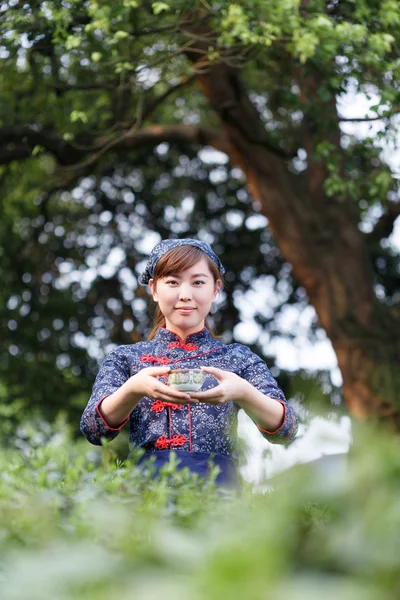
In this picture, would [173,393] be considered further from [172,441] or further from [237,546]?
[237,546]

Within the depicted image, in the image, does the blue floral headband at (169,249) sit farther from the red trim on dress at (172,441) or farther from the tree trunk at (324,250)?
the tree trunk at (324,250)

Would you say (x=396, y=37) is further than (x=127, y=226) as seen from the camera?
No

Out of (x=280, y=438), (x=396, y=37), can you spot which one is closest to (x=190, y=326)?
(x=280, y=438)

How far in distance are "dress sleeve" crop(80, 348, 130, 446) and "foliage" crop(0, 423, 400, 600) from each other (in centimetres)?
155

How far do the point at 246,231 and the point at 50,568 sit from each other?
11.8 meters

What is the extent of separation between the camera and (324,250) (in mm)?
9516

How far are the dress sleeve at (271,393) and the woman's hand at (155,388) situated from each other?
37cm

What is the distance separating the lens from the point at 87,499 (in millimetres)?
1556

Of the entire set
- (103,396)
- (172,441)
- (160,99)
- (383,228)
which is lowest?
(383,228)

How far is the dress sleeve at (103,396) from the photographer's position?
3115 millimetres

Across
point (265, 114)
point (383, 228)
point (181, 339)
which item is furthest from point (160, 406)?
point (265, 114)

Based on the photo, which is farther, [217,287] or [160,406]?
[217,287]

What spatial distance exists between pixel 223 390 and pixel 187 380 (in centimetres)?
11

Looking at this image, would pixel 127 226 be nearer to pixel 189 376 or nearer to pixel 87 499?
pixel 189 376
